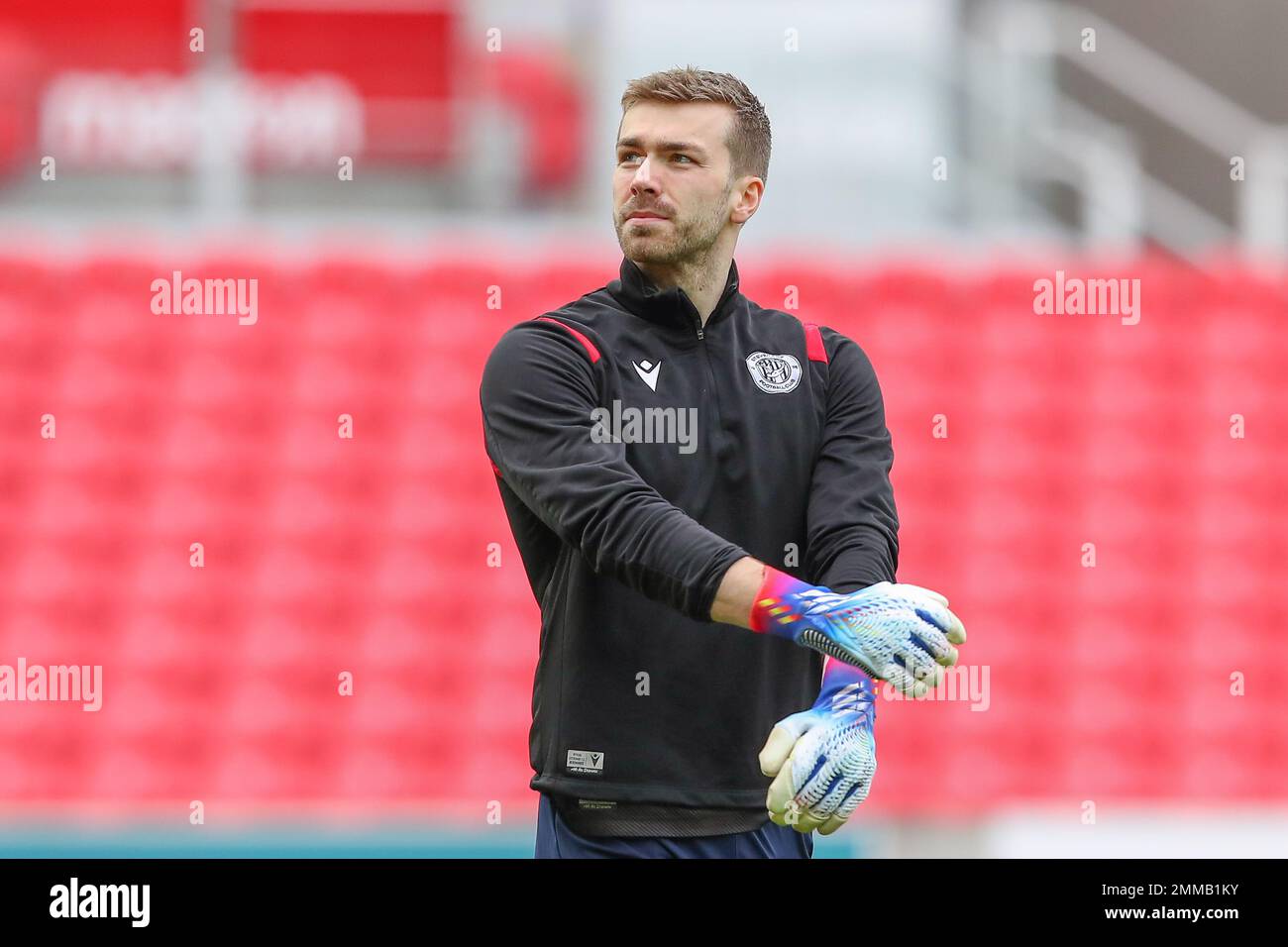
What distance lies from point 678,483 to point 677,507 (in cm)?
12

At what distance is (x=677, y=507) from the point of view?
2871 millimetres

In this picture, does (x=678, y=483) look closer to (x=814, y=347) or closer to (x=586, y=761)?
(x=814, y=347)

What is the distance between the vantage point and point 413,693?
698 centimetres

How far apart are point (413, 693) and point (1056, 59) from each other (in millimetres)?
5969

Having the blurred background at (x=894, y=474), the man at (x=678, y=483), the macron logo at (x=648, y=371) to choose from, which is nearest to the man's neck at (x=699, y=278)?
the man at (x=678, y=483)

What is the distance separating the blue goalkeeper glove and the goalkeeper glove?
123 millimetres

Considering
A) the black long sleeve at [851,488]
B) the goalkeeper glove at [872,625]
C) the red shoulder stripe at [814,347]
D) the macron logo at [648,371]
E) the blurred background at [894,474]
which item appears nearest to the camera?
the goalkeeper glove at [872,625]

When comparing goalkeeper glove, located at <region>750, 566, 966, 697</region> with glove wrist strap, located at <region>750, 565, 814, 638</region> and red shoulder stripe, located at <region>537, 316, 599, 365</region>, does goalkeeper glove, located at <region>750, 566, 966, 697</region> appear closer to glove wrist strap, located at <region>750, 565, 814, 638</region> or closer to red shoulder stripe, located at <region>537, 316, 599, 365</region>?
glove wrist strap, located at <region>750, 565, 814, 638</region>

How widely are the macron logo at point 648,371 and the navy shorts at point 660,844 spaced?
2.35 feet

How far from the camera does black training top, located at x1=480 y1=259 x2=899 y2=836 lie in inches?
116

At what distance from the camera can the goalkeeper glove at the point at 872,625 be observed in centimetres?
267

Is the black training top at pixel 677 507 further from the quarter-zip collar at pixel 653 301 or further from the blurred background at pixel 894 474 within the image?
the blurred background at pixel 894 474

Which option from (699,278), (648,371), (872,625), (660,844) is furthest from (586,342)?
(660,844)
